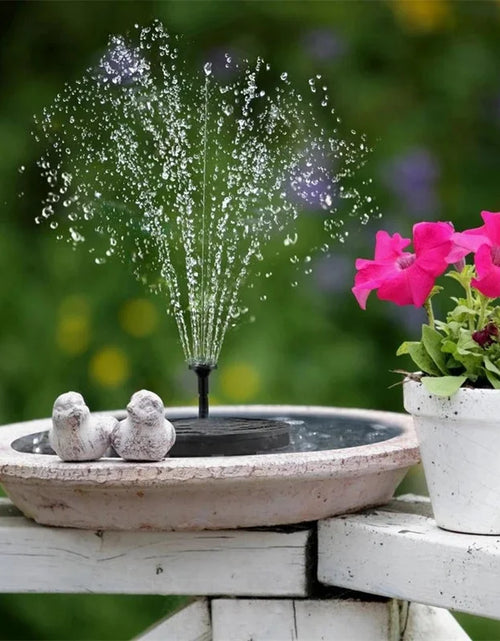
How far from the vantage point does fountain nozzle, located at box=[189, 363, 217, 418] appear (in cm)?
139

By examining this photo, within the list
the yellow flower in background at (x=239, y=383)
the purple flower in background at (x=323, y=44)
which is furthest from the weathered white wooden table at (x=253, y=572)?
the purple flower in background at (x=323, y=44)

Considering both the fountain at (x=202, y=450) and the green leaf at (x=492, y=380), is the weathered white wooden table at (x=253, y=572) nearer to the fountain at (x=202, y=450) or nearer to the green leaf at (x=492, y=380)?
the fountain at (x=202, y=450)

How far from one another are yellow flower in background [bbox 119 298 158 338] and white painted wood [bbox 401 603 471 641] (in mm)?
1358

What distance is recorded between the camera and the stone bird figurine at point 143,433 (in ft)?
3.69

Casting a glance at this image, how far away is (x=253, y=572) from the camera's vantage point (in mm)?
1193

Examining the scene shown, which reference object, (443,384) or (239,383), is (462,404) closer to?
(443,384)

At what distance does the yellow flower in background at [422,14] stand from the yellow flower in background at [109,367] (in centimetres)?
118

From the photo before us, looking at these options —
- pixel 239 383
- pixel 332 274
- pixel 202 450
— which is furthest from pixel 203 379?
pixel 332 274

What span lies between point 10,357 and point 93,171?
20.4 inches

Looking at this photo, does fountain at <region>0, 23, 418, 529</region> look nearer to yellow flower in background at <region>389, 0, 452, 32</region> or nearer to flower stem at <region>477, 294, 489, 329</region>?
flower stem at <region>477, 294, 489, 329</region>

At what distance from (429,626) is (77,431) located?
1.64ft

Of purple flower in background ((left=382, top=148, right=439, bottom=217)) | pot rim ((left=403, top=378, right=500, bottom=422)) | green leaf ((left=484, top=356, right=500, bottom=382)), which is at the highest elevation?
purple flower in background ((left=382, top=148, right=439, bottom=217))

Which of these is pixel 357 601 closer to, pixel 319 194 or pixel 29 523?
pixel 29 523

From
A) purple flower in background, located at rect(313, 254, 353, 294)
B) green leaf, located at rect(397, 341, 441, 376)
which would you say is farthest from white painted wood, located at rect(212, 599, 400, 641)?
purple flower in background, located at rect(313, 254, 353, 294)
